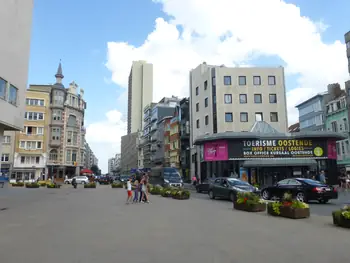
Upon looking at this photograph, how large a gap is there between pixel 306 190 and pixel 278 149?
19.9m

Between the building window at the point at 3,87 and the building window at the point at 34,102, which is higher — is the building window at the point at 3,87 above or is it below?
below

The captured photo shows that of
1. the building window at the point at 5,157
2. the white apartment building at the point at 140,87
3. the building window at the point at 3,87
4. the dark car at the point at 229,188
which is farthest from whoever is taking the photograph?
the white apartment building at the point at 140,87

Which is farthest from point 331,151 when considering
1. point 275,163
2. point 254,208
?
point 254,208

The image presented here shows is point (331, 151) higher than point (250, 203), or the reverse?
point (331, 151)

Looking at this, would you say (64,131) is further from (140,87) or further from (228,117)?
(140,87)

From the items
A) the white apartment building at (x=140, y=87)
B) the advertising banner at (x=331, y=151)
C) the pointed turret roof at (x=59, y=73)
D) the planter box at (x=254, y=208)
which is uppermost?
the white apartment building at (x=140, y=87)

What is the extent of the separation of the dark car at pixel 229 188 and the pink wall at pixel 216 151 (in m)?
14.6

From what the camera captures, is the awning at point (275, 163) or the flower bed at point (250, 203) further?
the awning at point (275, 163)

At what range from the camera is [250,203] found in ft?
45.4

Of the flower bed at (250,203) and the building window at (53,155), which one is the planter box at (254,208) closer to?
the flower bed at (250,203)

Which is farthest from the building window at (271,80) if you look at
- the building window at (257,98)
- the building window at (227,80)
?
the building window at (227,80)

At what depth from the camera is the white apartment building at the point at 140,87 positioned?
152750 millimetres

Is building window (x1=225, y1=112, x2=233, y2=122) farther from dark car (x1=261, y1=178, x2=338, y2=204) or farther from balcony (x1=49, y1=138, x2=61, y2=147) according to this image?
balcony (x1=49, y1=138, x2=61, y2=147)

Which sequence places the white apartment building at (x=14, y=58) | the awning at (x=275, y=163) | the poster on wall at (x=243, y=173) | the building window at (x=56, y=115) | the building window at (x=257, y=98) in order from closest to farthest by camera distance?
the white apartment building at (x=14, y=58), the awning at (x=275, y=163), the poster on wall at (x=243, y=173), the building window at (x=257, y=98), the building window at (x=56, y=115)
